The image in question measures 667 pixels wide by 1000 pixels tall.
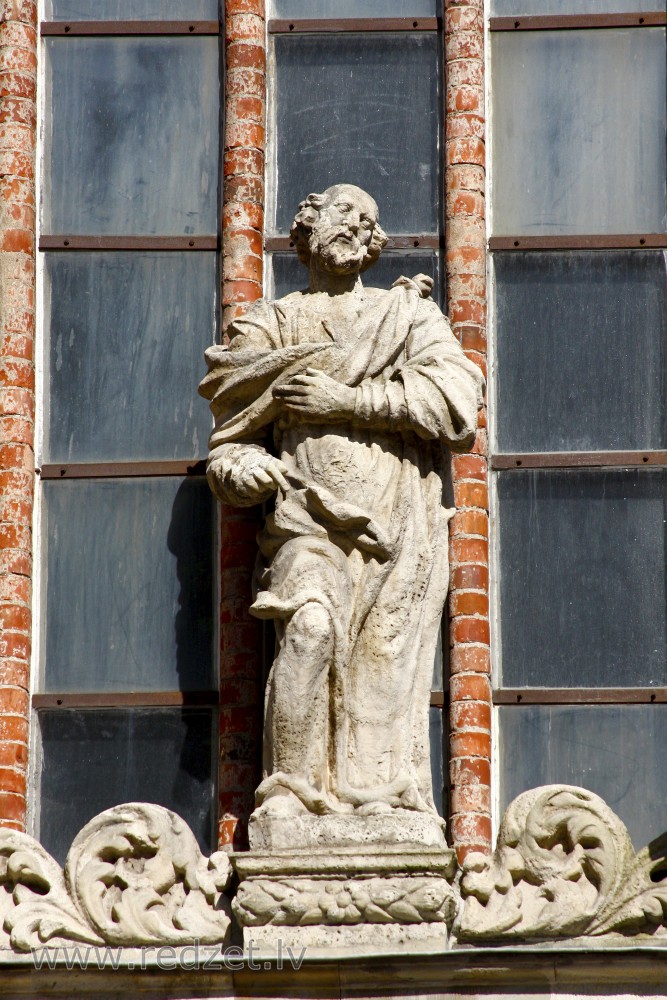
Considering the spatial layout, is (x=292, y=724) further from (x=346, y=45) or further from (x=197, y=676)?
(x=346, y=45)

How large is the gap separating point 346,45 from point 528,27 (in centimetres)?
74

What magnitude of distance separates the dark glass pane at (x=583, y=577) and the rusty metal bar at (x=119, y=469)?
120cm

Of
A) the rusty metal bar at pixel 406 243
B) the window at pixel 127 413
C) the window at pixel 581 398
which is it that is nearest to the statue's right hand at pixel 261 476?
the window at pixel 127 413

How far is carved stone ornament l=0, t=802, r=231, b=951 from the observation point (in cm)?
866

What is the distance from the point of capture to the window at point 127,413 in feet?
31.8

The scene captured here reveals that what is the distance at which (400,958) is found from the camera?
27.5 feet

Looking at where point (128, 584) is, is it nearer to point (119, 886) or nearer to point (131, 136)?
point (119, 886)

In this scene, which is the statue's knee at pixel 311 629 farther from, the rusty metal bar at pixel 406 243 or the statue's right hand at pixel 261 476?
the rusty metal bar at pixel 406 243

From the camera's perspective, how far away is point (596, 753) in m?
9.59

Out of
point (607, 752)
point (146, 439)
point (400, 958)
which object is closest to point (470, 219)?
point (146, 439)

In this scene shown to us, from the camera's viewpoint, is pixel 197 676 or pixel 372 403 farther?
pixel 197 676

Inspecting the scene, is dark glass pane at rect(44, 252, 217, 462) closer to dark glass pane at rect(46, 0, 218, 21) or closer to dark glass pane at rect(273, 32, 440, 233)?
dark glass pane at rect(273, 32, 440, 233)

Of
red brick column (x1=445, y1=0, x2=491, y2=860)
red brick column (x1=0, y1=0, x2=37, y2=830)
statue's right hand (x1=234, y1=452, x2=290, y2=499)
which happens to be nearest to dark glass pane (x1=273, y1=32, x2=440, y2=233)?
red brick column (x1=445, y1=0, x2=491, y2=860)

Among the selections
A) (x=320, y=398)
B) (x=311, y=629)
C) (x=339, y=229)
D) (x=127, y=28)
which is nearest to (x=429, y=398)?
(x=320, y=398)
